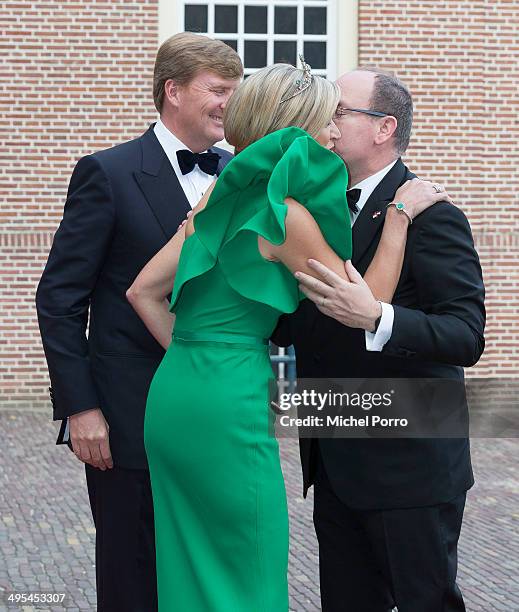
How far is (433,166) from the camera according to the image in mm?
11414

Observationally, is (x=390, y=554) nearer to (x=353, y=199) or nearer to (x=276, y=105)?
(x=353, y=199)

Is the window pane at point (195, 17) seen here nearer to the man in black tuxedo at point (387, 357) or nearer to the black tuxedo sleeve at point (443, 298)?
the man in black tuxedo at point (387, 357)

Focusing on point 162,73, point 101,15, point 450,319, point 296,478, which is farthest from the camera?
point 101,15

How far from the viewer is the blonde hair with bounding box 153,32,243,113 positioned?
11.6 feet

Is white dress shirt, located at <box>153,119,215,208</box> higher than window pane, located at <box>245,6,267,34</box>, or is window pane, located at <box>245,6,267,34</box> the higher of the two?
window pane, located at <box>245,6,267,34</box>

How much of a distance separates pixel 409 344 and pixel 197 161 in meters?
1.17

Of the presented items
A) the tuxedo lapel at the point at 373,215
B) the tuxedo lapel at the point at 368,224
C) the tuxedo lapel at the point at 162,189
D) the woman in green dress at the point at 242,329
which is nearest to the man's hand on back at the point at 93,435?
the woman in green dress at the point at 242,329

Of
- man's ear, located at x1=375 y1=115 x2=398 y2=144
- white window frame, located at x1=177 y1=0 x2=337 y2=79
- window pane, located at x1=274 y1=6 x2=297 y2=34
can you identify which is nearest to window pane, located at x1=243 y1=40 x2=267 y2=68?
white window frame, located at x1=177 y1=0 x2=337 y2=79

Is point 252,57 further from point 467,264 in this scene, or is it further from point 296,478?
point 467,264

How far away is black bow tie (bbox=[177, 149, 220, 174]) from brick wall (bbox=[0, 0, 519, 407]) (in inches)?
298

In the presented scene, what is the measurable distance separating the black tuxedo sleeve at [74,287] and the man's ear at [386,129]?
88cm

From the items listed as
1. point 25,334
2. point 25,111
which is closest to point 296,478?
point 25,334

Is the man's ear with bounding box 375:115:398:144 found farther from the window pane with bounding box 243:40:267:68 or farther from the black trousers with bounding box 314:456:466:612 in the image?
the window pane with bounding box 243:40:267:68

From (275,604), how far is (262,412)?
0.54 m
